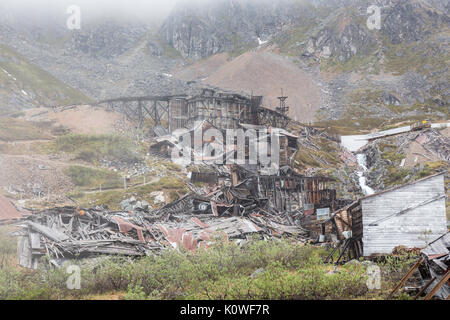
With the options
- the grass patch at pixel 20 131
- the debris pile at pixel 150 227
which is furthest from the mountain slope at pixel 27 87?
the debris pile at pixel 150 227

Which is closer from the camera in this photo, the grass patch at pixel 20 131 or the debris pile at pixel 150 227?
the debris pile at pixel 150 227

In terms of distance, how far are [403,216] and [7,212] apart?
56.6 ft

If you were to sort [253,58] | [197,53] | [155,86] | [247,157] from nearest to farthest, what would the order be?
[247,157] → [155,86] → [253,58] → [197,53]

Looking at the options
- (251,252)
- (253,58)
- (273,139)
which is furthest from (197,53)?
(251,252)

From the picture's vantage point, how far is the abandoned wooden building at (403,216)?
1516 cm

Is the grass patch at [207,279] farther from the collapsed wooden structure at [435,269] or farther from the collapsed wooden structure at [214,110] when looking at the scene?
the collapsed wooden structure at [214,110]

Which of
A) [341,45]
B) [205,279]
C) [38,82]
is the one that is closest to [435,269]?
[205,279]

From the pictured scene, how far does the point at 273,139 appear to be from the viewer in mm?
36188

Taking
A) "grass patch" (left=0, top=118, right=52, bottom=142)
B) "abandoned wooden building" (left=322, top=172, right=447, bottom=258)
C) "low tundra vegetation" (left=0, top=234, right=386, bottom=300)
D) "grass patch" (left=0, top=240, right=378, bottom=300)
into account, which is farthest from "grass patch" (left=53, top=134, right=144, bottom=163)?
"abandoned wooden building" (left=322, top=172, right=447, bottom=258)

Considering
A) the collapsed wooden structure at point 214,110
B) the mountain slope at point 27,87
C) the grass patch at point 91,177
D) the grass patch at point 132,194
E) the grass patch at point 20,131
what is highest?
the mountain slope at point 27,87

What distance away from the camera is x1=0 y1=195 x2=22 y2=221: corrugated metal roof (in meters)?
17.3

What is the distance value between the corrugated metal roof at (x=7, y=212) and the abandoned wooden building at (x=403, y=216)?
15.1 m
